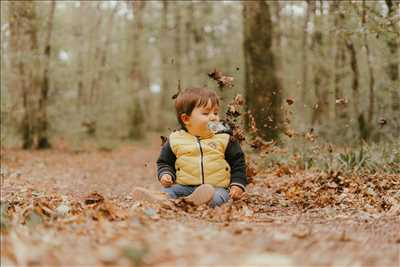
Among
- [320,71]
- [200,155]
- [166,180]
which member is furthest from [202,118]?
[320,71]

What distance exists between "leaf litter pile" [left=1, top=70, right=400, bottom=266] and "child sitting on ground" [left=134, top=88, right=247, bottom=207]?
0.29 m

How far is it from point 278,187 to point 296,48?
23.0 m

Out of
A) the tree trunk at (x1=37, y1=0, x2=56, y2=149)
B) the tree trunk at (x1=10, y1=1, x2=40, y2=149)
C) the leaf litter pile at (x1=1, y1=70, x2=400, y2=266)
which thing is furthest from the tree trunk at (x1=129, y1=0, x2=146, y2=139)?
the leaf litter pile at (x1=1, y1=70, x2=400, y2=266)

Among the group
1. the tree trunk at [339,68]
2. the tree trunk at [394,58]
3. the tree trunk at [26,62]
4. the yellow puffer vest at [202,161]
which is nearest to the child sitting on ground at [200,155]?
the yellow puffer vest at [202,161]

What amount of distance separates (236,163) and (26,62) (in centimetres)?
1291

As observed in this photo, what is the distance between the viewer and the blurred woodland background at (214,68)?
440 inches

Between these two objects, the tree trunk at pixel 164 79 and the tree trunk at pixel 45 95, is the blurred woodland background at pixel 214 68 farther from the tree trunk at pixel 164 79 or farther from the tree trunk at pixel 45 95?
the tree trunk at pixel 164 79

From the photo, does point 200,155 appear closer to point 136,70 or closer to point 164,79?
point 136,70

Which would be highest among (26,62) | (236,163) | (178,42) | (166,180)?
(178,42)

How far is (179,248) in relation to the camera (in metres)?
2.14

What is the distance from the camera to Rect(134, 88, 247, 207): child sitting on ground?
16.2 ft

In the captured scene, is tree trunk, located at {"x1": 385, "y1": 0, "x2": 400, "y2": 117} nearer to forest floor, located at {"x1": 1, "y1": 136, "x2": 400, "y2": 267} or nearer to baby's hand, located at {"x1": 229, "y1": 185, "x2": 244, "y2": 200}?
forest floor, located at {"x1": 1, "y1": 136, "x2": 400, "y2": 267}

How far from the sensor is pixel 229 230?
2936mm

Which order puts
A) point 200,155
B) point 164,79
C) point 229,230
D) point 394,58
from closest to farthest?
point 229,230, point 200,155, point 394,58, point 164,79
